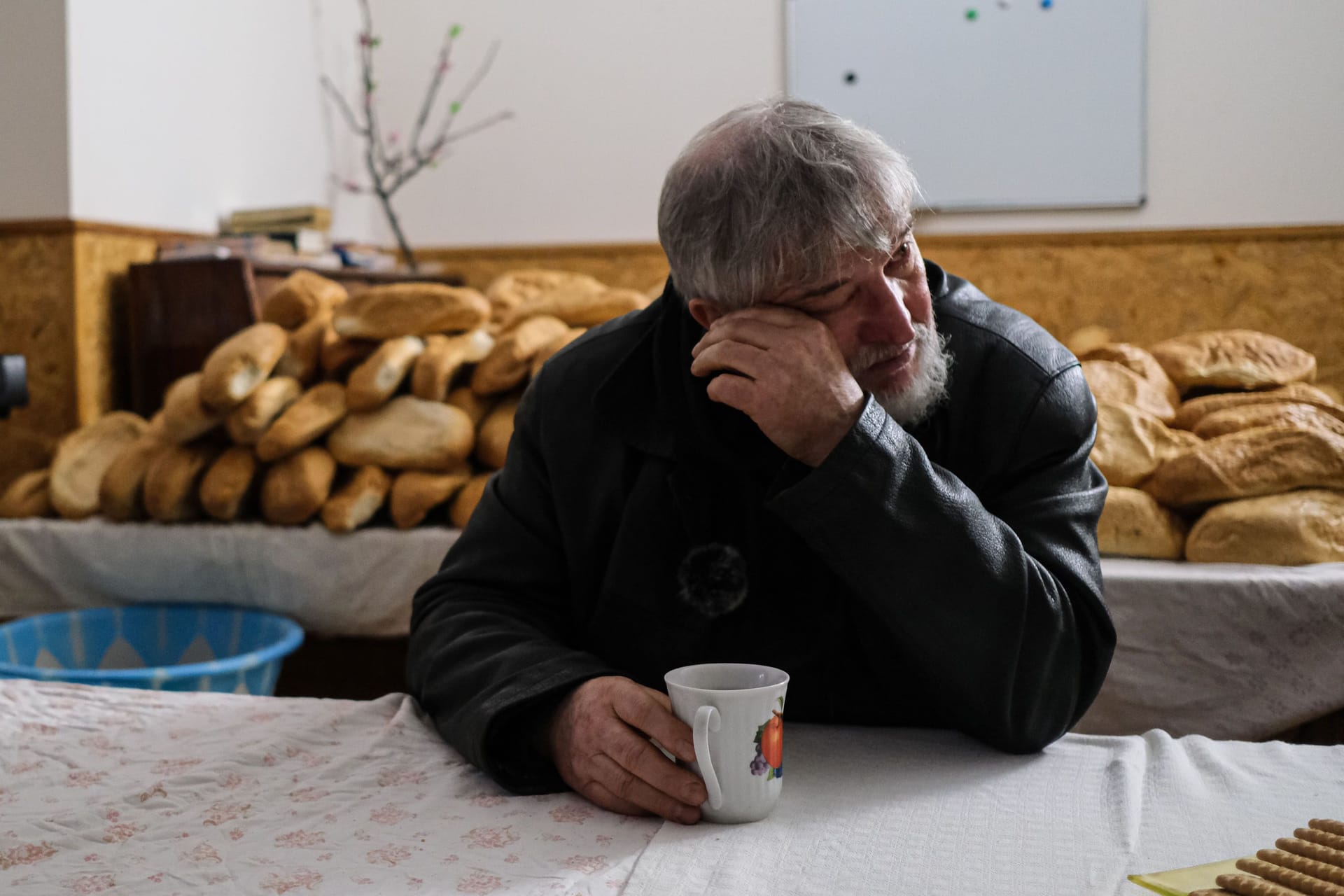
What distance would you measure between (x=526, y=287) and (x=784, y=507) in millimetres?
2466

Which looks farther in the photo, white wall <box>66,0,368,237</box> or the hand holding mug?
white wall <box>66,0,368,237</box>

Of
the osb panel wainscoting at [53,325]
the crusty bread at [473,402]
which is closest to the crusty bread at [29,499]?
the osb panel wainscoting at [53,325]

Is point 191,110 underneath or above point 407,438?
above

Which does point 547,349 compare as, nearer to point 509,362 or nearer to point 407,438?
point 509,362

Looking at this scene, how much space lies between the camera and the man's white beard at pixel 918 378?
1106 mm

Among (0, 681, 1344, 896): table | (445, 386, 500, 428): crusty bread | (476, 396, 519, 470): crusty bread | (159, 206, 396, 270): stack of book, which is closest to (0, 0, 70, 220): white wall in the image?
(159, 206, 396, 270): stack of book

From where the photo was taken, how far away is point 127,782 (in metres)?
0.92

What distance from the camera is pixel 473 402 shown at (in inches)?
102

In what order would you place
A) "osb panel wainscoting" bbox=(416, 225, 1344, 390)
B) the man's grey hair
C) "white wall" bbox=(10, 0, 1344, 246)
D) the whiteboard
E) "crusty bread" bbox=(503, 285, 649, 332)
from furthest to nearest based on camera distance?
the whiteboard
"osb panel wainscoting" bbox=(416, 225, 1344, 390)
"white wall" bbox=(10, 0, 1344, 246)
"crusty bread" bbox=(503, 285, 649, 332)
the man's grey hair

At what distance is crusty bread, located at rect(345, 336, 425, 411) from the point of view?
2486 mm

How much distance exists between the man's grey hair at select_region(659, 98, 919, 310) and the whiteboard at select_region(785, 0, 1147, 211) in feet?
9.19

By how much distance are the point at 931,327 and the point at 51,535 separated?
2.17 metres

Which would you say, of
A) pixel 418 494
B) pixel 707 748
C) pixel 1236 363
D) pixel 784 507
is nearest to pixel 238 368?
pixel 418 494

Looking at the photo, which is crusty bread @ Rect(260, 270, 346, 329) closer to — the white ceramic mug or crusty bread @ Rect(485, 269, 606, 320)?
crusty bread @ Rect(485, 269, 606, 320)
